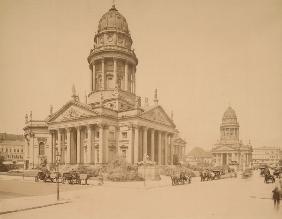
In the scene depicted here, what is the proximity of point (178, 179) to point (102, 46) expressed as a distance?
822 inches

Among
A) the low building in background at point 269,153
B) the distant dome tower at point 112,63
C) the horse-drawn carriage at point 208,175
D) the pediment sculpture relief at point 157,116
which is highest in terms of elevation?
the distant dome tower at point 112,63

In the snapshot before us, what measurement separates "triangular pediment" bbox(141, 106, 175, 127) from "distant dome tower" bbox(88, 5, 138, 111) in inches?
114

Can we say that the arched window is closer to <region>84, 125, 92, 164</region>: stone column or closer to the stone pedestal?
<region>84, 125, 92, 164</region>: stone column

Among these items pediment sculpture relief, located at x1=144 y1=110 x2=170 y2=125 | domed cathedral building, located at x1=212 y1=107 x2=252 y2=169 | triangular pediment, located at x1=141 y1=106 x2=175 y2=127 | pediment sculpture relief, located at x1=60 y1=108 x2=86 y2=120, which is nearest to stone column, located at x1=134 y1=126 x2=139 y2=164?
triangular pediment, located at x1=141 y1=106 x2=175 y2=127

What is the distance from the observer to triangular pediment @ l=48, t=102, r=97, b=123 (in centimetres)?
3069

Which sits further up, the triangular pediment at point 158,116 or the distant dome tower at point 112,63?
the distant dome tower at point 112,63

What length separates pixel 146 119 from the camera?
32125 millimetres

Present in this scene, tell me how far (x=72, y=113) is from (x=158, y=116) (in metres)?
8.98

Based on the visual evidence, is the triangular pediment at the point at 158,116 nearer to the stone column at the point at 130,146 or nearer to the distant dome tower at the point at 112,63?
the stone column at the point at 130,146

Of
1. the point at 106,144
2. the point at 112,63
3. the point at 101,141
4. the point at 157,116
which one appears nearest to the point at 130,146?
the point at 106,144

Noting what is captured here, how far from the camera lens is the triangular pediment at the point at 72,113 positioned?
101 feet

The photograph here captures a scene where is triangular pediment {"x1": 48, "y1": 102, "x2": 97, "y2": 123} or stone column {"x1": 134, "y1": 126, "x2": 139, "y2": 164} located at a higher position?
triangular pediment {"x1": 48, "y1": 102, "x2": 97, "y2": 123}

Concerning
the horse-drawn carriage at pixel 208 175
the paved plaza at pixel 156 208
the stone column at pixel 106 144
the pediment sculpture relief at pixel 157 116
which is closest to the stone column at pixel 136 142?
the pediment sculpture relief at pixel 157 116

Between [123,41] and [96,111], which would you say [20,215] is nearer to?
[96,111]
